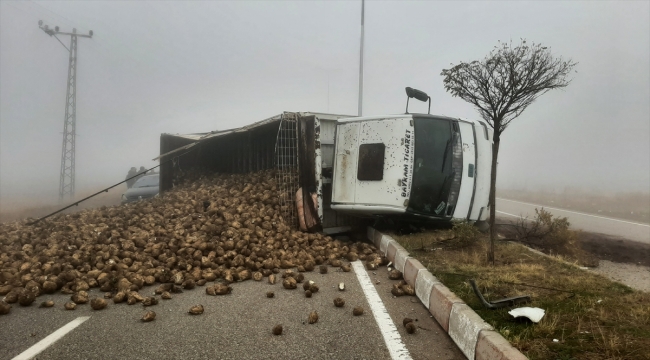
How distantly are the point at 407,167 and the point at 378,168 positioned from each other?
538 mm

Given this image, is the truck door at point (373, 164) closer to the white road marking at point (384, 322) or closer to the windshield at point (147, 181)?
the white road marking at point (384, 322)

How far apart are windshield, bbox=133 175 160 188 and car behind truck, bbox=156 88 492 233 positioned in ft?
→ 26.1

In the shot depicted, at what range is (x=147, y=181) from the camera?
1617 cm

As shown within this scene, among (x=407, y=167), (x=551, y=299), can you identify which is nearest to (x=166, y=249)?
(x=407, y=167)

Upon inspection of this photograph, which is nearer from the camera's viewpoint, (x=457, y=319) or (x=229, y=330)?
(x=457, y=319)

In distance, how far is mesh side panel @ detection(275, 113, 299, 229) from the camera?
A: 8.59 m

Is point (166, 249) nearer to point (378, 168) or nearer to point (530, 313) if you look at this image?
point (378, 168)

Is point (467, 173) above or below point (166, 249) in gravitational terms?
above

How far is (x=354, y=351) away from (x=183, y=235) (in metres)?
4.66

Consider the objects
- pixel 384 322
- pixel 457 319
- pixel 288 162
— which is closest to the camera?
pixel 457 319

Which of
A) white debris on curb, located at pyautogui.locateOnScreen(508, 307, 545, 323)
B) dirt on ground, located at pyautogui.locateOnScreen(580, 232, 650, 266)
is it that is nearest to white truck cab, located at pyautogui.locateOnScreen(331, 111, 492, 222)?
dirt on ground, located at pyautogui.locateOnScreen(580, 232, 650, 266)

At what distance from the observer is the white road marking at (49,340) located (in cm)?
344

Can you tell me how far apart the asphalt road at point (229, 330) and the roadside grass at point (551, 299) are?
0.60 metres

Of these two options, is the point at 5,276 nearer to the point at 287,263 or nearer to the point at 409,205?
the point at 287,263
